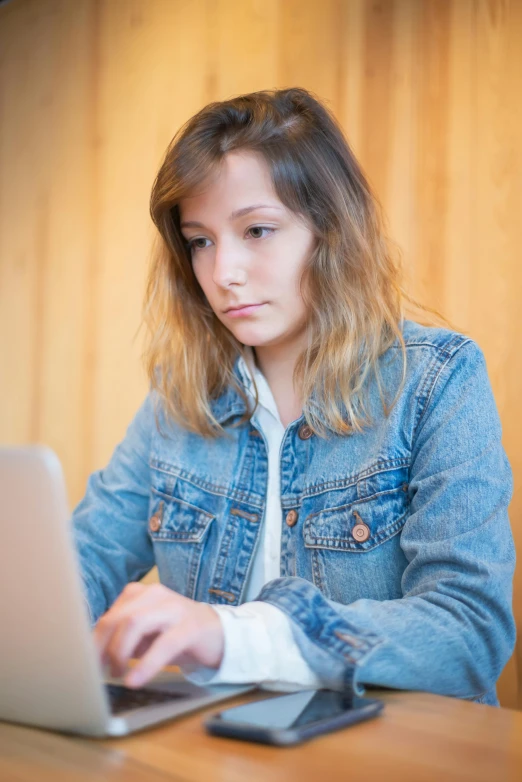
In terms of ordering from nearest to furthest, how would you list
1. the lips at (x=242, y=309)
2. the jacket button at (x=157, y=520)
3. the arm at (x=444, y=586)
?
the arm at (x=444, y=586) → the lips at (x=242, y=309) → the jacket button at (x=157, y=520)

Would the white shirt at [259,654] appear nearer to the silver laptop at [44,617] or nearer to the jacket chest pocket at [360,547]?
the silver laptop at [44,617]

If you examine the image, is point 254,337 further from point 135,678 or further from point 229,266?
point 135,678

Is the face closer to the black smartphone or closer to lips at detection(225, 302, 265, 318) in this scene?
lips at detection(225, 302, 265, 318)

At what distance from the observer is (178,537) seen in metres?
1.39

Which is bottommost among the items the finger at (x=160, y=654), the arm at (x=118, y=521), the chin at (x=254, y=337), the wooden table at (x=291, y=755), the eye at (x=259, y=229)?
the arm at (x=118, y=521)

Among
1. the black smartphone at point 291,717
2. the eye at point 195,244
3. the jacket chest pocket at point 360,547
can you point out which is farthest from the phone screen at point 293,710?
the eye at point 195,244

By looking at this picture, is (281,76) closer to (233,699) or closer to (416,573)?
(416,573)

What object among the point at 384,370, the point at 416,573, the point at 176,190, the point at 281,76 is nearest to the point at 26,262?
the point at 281,76

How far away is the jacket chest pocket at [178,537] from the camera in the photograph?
4.48 ft

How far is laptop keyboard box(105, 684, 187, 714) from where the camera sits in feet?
2.37

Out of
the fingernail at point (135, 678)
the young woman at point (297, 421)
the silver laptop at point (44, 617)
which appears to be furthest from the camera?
the young woman at point (297, 421)

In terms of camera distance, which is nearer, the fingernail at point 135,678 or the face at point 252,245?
the fingernail at point 135,678

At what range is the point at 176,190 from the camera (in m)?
1.30

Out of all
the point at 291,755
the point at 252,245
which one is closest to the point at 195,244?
the point at 252,245
